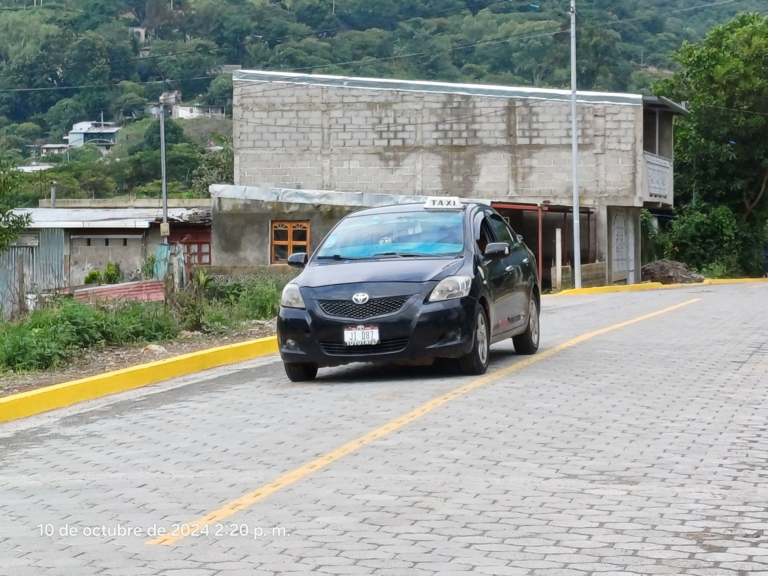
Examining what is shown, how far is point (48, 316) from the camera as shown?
1423cm

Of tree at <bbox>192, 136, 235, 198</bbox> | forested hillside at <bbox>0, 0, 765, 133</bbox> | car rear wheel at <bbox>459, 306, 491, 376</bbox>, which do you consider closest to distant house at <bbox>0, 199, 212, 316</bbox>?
car rear wheel at <bbox>459, 306, 491, 376</bbox>

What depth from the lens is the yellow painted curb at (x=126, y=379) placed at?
10.8m

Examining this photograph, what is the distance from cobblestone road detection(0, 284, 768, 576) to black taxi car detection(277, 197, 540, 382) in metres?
0.37

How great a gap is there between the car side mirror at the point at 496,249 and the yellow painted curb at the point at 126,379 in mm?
3554

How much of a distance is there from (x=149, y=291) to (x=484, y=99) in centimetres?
1843

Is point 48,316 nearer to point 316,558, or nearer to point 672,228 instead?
point 316,558

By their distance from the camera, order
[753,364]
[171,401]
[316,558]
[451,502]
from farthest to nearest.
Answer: [753,364] < [171,401] < [451,502] < [316,558]

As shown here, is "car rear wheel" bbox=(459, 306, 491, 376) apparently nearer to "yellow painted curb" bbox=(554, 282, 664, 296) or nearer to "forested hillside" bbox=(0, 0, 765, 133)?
"yellow painted curb" bbox=(554, 282, 664, 296)

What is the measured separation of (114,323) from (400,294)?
16.5 ft

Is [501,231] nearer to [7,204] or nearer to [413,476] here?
[413,476]

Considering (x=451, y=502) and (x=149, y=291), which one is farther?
(x=149, y=291)

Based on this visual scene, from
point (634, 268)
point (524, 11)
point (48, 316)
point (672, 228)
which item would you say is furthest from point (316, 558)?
point (524, 11)

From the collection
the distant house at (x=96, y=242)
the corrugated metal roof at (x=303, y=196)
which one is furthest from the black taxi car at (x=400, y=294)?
the distant house at (x=96, y=242)

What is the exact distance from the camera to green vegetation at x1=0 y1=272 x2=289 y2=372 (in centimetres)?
1300
